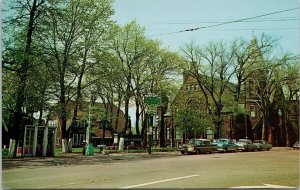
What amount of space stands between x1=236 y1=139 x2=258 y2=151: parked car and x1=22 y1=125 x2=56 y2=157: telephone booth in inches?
632

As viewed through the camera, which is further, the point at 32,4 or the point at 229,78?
the point at 229,78

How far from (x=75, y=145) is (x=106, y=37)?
29.9m

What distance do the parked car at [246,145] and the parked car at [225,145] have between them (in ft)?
3.35

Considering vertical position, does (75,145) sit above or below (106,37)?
below

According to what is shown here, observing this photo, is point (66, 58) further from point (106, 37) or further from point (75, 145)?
point (75, 145)

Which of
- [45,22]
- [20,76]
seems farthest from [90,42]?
[20,76]

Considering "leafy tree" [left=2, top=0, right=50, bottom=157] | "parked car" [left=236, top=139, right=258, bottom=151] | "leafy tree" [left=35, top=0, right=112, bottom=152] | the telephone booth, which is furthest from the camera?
"parked car" [left=236, top=139, right=258, bottom=151]

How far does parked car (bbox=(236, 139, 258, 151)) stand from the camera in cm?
3191

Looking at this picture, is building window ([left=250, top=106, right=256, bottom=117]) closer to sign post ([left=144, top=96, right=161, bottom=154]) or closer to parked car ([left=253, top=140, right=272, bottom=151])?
parked car ([left=253, top=140, right=272, bottom=151])

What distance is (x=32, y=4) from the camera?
683 inches

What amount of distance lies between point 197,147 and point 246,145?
24.9ft

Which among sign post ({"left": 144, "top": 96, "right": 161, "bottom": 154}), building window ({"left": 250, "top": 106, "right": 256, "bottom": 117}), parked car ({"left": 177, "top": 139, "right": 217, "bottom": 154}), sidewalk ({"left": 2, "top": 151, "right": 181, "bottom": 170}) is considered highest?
building window ({"left": 250, "top": 106, "right": 256, "bottom": 117})

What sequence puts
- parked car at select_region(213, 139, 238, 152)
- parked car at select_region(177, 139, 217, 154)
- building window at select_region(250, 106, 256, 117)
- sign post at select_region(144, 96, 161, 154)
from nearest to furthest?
sign post at select_region(144, 96, 161, 154) < parked car at select_region(177, 139, 217, 154) < parked car at select_region(213, 139, 238, 152) < building window at select_region(250, 106, 256, 117)

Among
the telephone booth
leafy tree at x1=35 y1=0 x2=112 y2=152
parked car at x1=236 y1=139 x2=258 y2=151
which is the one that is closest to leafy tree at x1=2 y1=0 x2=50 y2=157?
leafy tree at x1=35 y1=0 x2=112 y2=152
